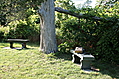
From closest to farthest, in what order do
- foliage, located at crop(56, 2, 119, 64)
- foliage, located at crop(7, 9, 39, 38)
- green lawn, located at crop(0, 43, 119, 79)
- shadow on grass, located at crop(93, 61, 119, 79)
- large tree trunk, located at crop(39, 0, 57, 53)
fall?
1. green lawn, located at crop(0, 43, 119, 79)
2. shadow on grass, located at crop(93, 61, 119, 79)
3. foliage, located at crop(56, 2, 119, 64)
4. large tree trunk, located at crop(39, 0, 57, 53)
5. foliage, located at crop(7, 9, 39, 38)

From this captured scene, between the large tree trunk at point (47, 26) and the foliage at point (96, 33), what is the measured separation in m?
0.74

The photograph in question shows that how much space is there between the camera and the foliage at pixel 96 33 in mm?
6547

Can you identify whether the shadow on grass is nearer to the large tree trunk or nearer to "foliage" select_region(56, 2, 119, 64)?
"foliage" select_region(56, 2, 119, 64)

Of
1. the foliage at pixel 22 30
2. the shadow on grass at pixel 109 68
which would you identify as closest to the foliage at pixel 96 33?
the shadow on grass at pixel 109 68

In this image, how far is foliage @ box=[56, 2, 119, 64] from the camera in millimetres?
6547

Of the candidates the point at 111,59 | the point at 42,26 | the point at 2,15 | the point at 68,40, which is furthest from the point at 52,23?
the point at 2,15

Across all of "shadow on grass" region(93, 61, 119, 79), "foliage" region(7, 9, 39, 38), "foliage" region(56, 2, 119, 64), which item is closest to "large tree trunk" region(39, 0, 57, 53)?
"foliage" region(56, 2, 119, 64)

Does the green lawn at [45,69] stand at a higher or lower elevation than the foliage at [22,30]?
lower

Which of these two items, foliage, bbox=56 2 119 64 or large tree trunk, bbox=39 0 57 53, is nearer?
foliage, bbox=56 2 119 64

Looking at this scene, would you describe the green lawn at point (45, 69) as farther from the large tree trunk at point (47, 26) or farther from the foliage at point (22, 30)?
the foliage at point (22, 30)

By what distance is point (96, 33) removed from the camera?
7414 mm

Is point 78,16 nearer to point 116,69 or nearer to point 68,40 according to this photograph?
point 68,40

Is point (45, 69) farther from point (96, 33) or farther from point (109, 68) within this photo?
point (96, 33)

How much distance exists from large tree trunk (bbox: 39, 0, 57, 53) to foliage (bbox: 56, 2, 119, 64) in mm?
739
